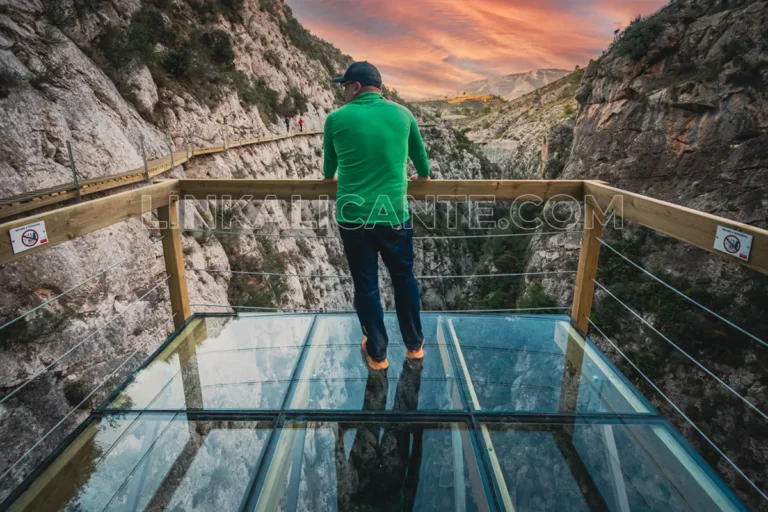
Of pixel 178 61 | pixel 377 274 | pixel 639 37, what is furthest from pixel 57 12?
pixel 639 37

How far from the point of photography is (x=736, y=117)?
14.7 m

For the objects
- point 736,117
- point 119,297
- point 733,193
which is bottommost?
point 119,297

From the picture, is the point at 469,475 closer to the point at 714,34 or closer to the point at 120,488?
the point at 120,488

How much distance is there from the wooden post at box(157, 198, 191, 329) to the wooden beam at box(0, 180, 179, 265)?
100 millimetres

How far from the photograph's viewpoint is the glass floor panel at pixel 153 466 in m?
1.56

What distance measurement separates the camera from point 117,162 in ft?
28.2

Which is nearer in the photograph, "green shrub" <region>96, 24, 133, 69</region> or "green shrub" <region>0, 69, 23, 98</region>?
"green shrub" <region>0, 69, 23, 98</region>

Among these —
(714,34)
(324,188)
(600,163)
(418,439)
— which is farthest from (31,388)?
(714,34)

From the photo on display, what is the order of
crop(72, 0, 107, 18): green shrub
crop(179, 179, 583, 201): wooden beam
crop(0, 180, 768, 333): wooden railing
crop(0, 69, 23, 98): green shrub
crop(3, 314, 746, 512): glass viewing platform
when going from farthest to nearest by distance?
crop(72, 0, 107, 18): green shrub < crop(0, 69, 23, 98): green shrub < crop(179, 179, 583, 201): wooden beam < crop(0, 180, 768, 333): wooden railing < crop(3, 314, 746, 512): glass viewing platform

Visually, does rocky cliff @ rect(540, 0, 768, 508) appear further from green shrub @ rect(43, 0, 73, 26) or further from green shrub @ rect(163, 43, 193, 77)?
green shrub @ rect(43, 0, 73, 26)

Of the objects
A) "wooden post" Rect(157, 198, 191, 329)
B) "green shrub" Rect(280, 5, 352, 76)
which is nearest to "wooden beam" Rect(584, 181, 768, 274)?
"wooden post" Rect(157, 198, 191, 329)

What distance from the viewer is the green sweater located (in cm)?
200

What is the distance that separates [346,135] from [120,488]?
5.87 feet

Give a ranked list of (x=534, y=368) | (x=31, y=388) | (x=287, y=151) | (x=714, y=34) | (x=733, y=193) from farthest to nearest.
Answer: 1. (x=287, y=151)
2. (x=714, y=34)
3. (x=733, y=193)
4. (x=31, y=388)
5. (x=534, y=368)
